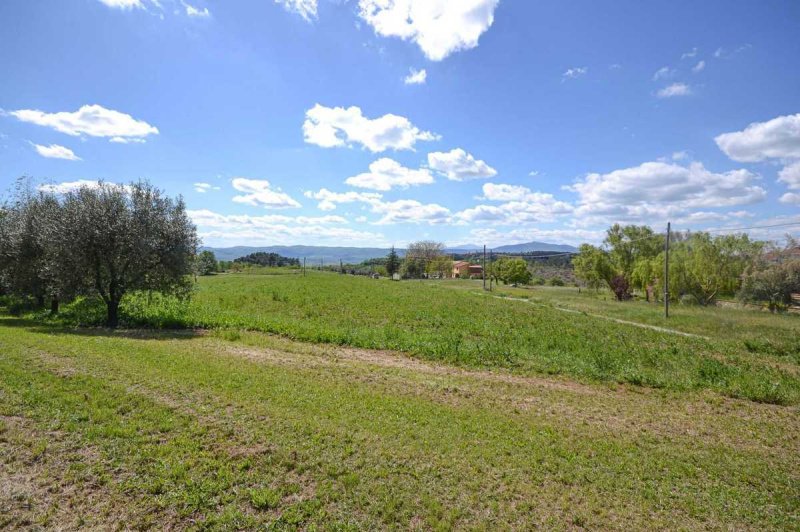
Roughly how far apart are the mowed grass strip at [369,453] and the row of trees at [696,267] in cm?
3575

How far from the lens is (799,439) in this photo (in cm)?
732

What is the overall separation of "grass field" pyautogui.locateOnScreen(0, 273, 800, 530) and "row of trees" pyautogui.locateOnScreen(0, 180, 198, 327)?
18.2 feet

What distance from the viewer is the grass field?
179 inches

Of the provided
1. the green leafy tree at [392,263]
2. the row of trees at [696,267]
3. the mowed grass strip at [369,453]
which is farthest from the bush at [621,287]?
the green leafy tree at [392,263]

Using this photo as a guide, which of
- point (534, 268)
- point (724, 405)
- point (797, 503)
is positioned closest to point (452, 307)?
point (724, 405)

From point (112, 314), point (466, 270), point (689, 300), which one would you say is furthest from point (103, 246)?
point (466, 270)

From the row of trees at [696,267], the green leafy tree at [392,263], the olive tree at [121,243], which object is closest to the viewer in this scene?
the olive tree at [121,243]

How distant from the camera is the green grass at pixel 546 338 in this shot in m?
11.4

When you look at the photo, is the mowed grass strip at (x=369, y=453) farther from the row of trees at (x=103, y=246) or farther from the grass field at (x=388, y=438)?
the row of trees at (x=103, y=246)

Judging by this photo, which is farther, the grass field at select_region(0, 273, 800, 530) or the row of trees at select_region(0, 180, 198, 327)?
the row of trees at select_region(0, 180, 198, 327)

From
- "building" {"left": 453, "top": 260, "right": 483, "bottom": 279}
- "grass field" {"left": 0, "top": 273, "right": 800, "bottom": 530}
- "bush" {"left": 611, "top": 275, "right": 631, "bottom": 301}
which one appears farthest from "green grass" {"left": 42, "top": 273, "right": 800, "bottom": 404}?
"building" {"left": 453, "top": 260, "right": 483, "bottom": 279}

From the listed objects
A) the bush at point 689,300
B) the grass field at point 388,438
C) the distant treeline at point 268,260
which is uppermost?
the distant treeline at point 268,260

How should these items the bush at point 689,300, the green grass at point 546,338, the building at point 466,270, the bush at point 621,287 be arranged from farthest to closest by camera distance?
the building at point 466,270 → the bush at point 621,287 → the bush at point 689,300 → the green grass at point 546,338

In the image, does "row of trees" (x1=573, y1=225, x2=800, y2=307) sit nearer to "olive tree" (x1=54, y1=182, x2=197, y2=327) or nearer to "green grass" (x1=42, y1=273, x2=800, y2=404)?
"green grass" (x1=42, y1=273, x2=800, y2=404)
